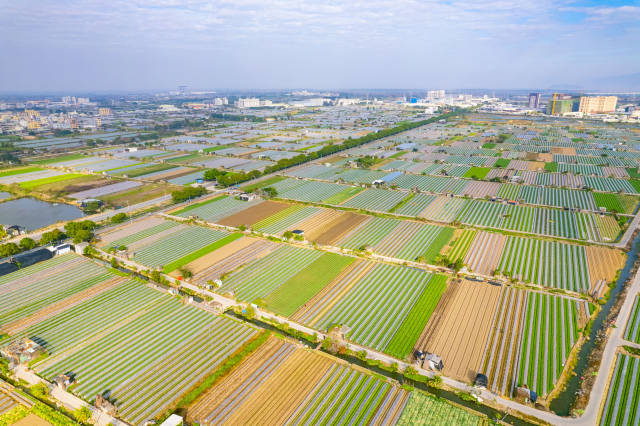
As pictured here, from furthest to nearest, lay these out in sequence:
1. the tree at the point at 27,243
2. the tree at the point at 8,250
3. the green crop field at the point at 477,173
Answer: the green crop field at the point at 477,173 → the tree at the point at 27,243 → the tree at the point at 8,250

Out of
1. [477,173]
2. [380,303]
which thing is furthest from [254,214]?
[477,173]

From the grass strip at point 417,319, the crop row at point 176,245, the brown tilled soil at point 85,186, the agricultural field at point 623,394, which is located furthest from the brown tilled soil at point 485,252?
the brown tilled soil at point 85,186

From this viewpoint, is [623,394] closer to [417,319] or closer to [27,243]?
[417,319]

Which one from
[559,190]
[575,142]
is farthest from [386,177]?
[575,142]

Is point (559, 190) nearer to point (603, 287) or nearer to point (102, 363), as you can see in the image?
point (603, 287)

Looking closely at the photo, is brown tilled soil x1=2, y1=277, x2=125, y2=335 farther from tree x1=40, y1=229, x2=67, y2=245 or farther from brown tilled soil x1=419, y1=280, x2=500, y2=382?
brown tilled soil x1=419, y1=280, x2=500, y2=382

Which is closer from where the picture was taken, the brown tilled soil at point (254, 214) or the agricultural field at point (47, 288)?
the agricultural field at point (47, 288)

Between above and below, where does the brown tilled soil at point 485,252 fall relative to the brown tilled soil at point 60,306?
above

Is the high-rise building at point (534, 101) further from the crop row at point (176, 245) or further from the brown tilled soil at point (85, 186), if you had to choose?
the crop row at point (176, 245)
